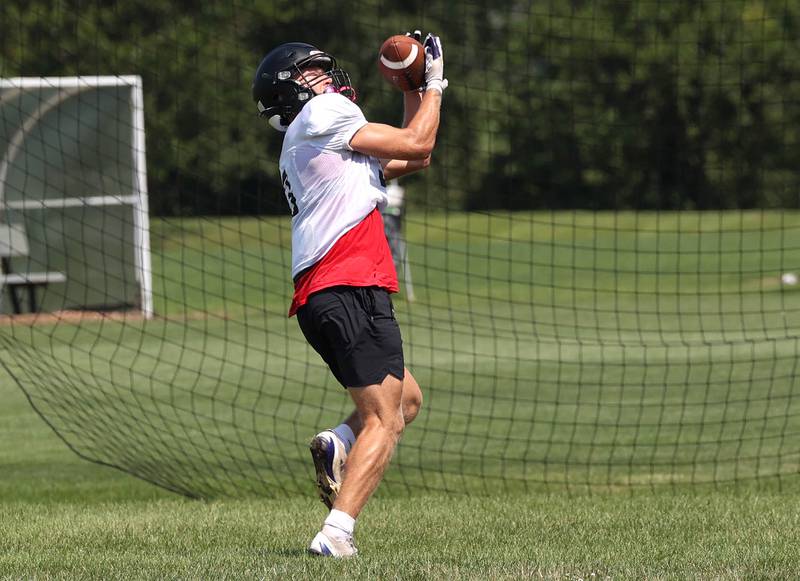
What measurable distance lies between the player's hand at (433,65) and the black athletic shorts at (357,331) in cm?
88

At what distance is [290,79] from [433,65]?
1.92 ft

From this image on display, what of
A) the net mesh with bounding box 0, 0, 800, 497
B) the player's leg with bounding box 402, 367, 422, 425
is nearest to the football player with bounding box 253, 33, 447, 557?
the player's leg with bounding box 402, 367, 422, 425

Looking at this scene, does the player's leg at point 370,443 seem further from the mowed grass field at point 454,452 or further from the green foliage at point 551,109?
the green foliage at point 551,109

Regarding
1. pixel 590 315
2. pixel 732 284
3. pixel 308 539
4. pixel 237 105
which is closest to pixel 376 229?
pixel 308 539

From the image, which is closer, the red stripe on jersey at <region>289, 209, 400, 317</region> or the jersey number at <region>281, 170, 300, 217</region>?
the red stripe on jersey at <region>289, 209, 400, 317</region>

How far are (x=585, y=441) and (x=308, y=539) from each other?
4.56 meters

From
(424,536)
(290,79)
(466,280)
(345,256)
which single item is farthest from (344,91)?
(466,280)

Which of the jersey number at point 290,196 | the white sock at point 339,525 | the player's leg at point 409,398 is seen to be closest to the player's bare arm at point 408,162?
the jersey number at point 290,196

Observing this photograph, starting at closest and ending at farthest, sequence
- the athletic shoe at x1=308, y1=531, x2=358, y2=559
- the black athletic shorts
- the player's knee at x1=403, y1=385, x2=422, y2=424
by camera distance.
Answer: the athletic shoe at x1=308, y1=531, x2=358, y2=559 → the black athletic shorts → the player's knee at x1=403, y1=385, x2=422, y2=424

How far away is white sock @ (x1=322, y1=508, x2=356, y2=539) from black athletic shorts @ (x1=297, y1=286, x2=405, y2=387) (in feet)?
1.65

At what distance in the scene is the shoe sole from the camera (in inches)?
215

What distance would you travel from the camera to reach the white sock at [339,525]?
5.26m

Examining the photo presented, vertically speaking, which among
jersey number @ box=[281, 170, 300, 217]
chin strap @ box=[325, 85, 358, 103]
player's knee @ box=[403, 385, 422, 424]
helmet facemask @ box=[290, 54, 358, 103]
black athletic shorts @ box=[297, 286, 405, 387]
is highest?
helmet facemask @ box=[290, 54, 358, 103]

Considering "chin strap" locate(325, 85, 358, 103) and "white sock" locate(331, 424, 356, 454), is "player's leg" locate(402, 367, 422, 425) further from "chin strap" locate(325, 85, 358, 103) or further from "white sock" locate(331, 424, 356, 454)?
"chin strap" locate(325, 85, 358, 103)
